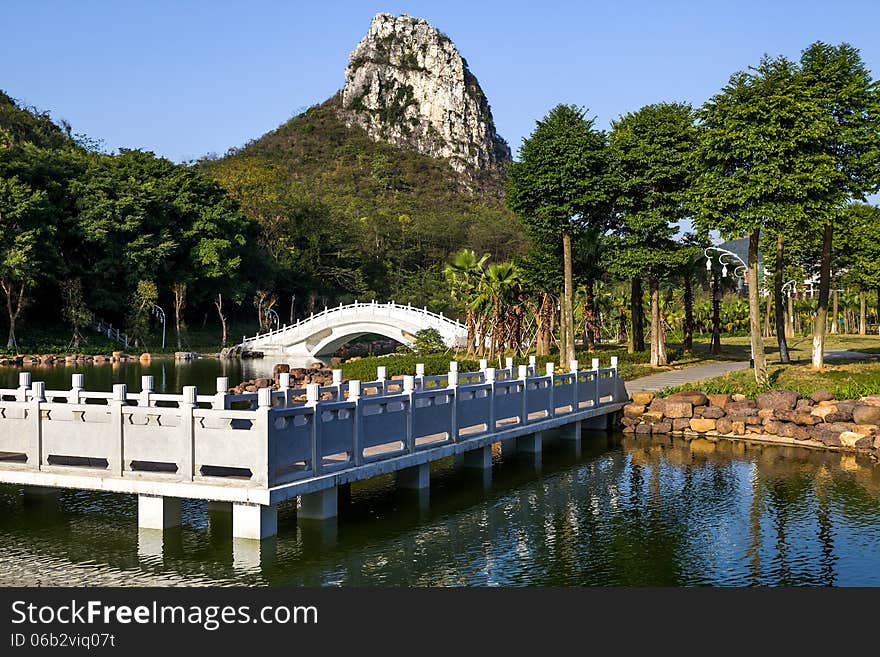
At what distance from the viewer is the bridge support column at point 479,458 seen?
1725 centimetres

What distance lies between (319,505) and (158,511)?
215 centimetres

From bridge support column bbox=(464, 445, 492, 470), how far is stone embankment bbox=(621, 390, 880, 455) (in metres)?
6.32

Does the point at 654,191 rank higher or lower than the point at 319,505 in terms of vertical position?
higher

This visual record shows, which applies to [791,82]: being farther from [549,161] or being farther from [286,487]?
[286,487]

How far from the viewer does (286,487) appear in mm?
11305

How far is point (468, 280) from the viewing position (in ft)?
125

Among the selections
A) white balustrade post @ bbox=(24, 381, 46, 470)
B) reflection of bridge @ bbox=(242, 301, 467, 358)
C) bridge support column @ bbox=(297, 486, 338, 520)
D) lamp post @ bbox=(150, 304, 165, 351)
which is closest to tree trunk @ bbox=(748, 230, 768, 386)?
bridge support column @ bbox=(297, 486, 338, 520)

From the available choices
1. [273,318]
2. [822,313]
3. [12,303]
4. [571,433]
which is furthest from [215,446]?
[273,318]

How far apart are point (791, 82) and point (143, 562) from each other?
71.5ft

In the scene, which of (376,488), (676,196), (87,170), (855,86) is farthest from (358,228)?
(376,488)

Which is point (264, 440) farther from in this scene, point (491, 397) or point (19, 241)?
point (19, 241)

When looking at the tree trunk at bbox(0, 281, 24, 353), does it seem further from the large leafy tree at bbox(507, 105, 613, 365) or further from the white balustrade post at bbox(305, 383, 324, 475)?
the white balustrade post at bbox(305, 383, 324, 475)

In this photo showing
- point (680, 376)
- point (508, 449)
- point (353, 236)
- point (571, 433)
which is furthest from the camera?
point (353, 236)

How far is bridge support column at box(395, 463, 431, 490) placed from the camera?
15.1 metres
